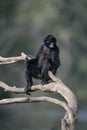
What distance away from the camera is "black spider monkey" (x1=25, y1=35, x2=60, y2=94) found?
32.6ft

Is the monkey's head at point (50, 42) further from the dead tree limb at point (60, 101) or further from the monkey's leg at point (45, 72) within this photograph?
the dead tree limb at point (60, 101)

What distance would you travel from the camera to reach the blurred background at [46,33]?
32219 mm

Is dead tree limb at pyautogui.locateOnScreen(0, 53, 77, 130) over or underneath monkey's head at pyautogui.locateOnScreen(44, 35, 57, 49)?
underneath

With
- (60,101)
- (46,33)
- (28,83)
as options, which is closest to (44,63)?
(28,83)

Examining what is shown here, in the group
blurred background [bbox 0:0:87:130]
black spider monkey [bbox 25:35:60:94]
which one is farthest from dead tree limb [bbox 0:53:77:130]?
blurred background [bbox 0:0:87:130]

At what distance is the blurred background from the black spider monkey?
1999cm

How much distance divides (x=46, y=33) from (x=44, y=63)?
23.9m

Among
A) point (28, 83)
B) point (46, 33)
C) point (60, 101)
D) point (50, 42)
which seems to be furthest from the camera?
point (46, 33)

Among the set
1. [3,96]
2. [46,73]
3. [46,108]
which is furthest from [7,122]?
[46,73]

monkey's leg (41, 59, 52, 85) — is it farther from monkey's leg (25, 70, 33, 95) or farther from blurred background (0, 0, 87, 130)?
blurred background (0, 0, 87, 130)

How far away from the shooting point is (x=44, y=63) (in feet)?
33.2

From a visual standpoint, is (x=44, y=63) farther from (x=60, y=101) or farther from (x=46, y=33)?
(x=46, y=33)

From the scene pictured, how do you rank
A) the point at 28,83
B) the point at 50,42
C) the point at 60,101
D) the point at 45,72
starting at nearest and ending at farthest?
the point at 60,101 → the point at 28,83 → the point at 45,72 → the point at 50,42

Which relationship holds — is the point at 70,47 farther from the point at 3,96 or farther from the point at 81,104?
the point at 3,96
